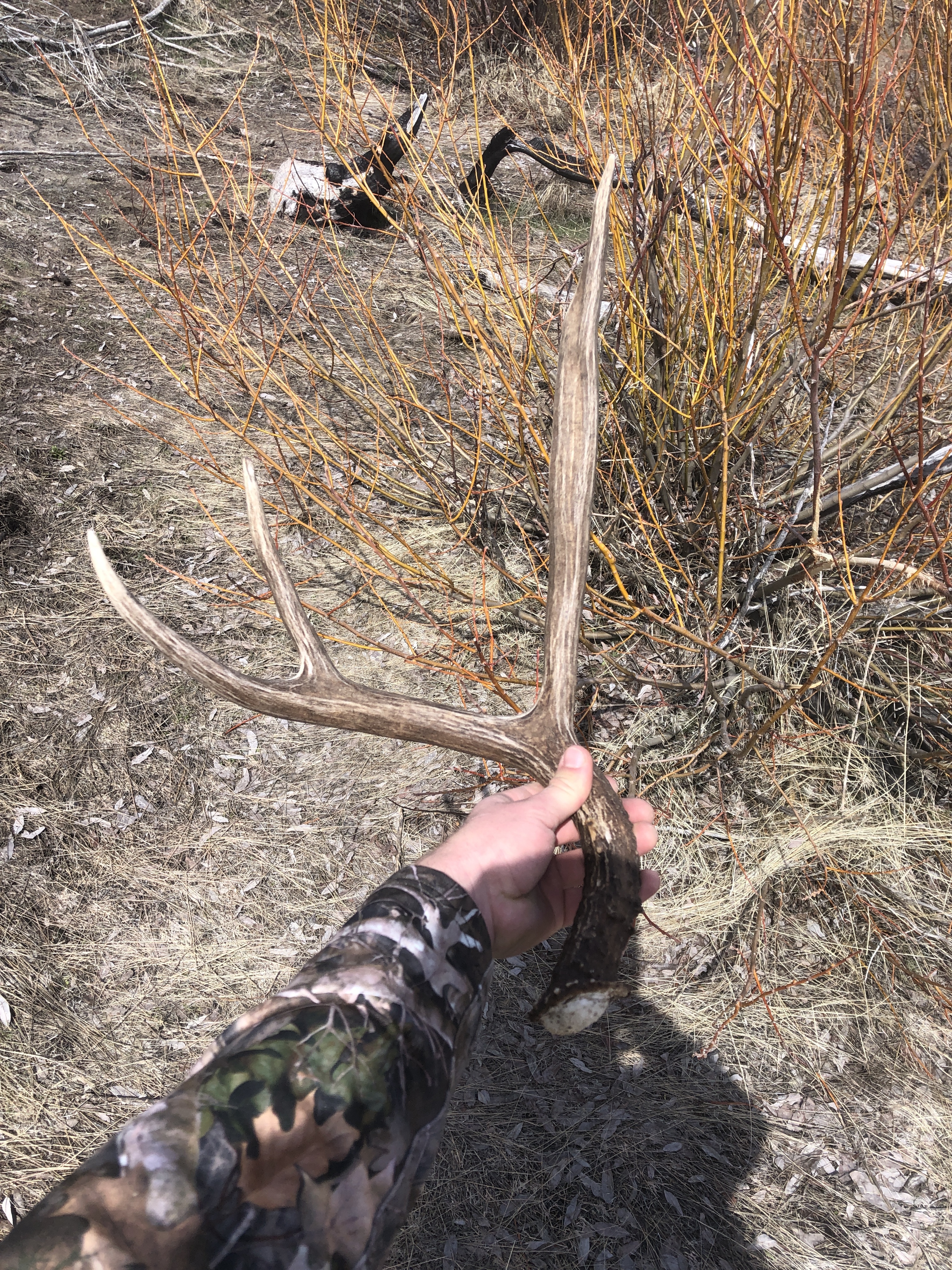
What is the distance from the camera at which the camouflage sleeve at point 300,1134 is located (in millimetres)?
944

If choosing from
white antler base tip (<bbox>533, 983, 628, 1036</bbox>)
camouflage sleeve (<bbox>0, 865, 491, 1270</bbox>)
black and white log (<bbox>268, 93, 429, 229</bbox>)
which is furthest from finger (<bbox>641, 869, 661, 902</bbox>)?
black and white log (<bbox>268, 93, 429, 229</bbox>)

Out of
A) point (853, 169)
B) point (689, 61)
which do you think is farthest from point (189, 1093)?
point (689, 61)

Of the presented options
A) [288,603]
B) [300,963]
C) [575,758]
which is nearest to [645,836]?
[575,758]

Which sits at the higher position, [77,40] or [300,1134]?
[300,1134]

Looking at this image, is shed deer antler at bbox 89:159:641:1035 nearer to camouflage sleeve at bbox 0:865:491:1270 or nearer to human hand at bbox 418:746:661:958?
human hand at bbox 418:746:661:958

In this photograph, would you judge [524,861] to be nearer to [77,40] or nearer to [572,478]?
[572,478]

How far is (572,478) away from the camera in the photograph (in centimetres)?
171

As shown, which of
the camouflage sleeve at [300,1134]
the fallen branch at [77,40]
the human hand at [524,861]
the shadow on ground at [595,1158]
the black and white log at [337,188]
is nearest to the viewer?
the camouflage sleeve at [300,1134]

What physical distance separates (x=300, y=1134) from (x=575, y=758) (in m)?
0.82

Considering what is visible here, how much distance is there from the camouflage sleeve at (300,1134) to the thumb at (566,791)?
0.32 m

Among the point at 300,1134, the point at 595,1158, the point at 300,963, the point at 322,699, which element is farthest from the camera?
the point at 300,963

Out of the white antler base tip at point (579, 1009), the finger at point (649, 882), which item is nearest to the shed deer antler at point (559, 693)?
the white antler base tip at point (579, 1009)

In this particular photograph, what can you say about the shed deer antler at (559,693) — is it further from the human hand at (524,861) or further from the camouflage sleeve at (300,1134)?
the camouflage sleeve at (300,1134)

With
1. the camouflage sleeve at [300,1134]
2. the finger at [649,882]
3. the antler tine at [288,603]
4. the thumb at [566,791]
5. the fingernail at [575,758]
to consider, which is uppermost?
the antler tine at [288,603]
